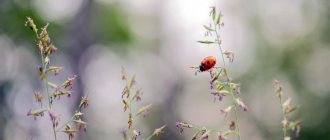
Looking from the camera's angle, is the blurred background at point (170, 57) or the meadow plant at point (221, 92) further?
the blurred background at point (170, 57)

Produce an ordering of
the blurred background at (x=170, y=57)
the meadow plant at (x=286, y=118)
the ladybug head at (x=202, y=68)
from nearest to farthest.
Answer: the meadow plant at (x=286, y=118), the ladybug head at (x=202, y=68), the blurred background at (x=170, y=57)

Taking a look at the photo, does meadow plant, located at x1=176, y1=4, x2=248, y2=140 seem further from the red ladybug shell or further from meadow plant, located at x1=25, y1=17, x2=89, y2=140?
meadow plant, located at x1=25, y1=17, x2=89, y2=140

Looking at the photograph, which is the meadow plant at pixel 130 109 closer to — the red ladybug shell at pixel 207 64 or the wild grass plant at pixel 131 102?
the wild grass plant at pixel 131 102

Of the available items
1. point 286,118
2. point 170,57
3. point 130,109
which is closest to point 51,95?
point 130,109

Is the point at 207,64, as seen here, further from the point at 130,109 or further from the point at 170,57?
the point at 170,57

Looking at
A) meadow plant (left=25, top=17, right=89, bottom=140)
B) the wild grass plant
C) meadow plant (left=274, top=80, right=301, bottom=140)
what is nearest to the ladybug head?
the wild grass plant

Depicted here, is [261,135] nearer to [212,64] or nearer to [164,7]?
[164,7]

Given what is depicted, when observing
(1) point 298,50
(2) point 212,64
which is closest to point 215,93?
(2) point 212,64

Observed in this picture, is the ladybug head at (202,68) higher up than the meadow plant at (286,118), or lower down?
higher up

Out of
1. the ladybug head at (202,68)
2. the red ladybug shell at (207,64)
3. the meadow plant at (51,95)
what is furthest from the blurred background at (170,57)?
the meadow plant at (51,95)
